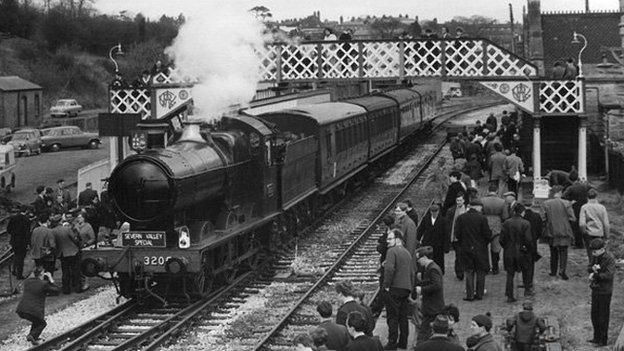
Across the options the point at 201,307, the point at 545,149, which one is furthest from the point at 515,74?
the point at 201,307

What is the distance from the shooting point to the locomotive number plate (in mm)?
13180

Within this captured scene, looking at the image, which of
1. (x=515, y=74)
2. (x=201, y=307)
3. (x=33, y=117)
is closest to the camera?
(x=201, y=307)

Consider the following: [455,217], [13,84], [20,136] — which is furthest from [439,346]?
[13,84]

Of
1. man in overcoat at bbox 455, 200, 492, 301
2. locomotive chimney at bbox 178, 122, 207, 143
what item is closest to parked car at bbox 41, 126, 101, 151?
locomotive chimney at bbox 178, 122, 207, 143

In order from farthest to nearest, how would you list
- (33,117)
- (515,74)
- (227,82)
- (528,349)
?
(33,117), (515,74), (227,82), (528,349)

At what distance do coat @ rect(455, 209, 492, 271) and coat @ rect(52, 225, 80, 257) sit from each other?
6.38 m

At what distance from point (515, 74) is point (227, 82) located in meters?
5.77

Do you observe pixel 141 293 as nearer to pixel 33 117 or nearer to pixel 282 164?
pixel 282 164

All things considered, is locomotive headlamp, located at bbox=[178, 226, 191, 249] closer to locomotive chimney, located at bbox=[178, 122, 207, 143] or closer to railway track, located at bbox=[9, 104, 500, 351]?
railway track, located at bbox=[9, 104, 500, 351]

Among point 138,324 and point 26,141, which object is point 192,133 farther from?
point 26,141

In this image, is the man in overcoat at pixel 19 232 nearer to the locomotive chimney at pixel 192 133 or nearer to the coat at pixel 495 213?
the locomotive chimney at pixel 192 133

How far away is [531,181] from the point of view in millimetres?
20047

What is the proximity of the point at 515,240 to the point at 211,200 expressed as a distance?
4.79m

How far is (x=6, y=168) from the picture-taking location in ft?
88.6
